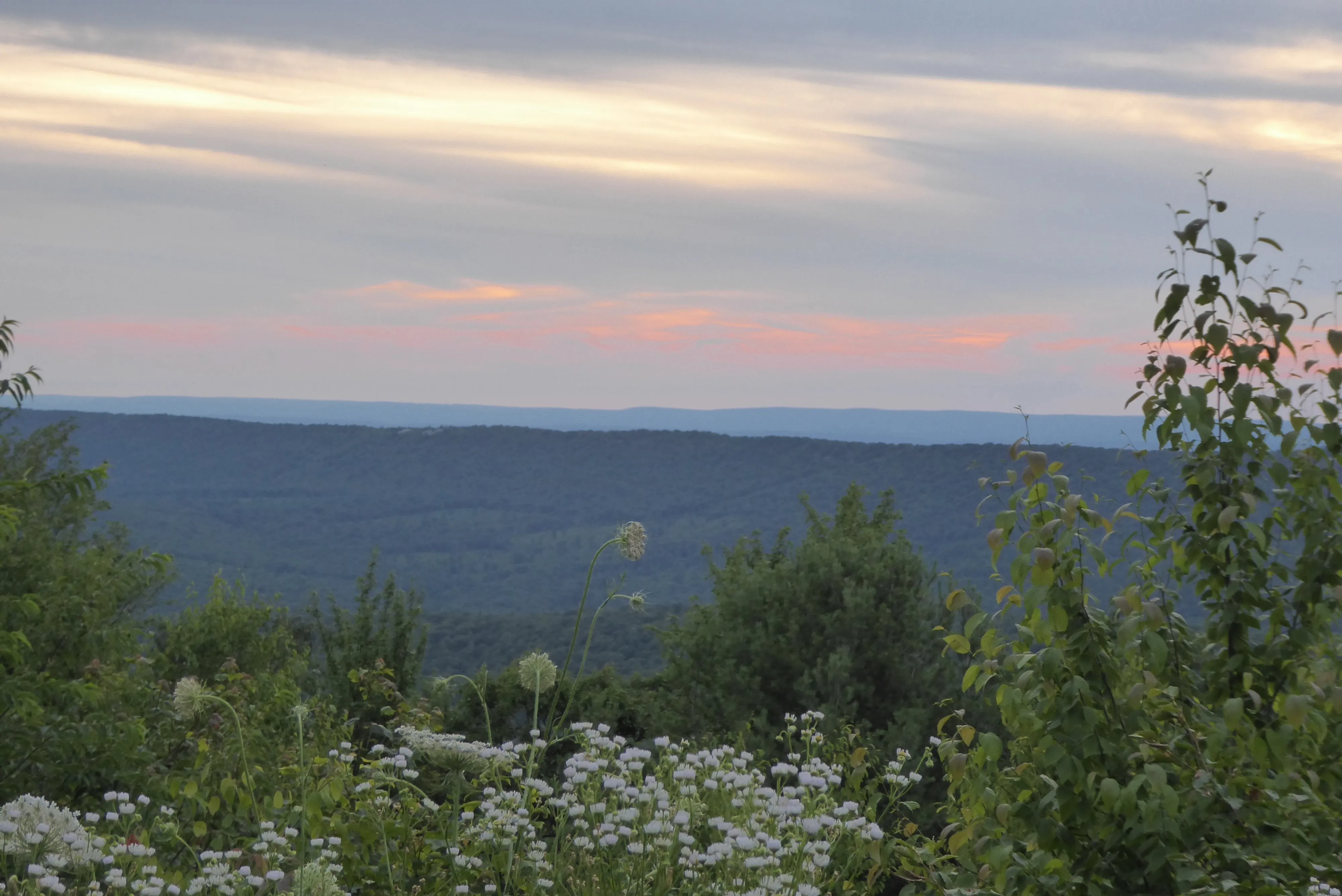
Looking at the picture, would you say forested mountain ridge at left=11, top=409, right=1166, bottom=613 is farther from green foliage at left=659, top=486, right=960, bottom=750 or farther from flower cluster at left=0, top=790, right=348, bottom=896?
flower cluster at left=0, top=790, right=348, bottom=896

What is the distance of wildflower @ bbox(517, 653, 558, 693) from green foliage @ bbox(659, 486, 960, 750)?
12.3m

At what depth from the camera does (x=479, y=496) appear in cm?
14138

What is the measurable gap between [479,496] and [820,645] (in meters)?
127

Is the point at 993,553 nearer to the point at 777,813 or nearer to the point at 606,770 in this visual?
the point at 777,813

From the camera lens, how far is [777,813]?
4551 millimetres

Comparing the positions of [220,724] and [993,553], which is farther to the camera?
[220,724]

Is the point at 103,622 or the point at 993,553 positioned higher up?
the point at 993,553

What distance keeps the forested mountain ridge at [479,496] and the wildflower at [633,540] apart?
68.7m

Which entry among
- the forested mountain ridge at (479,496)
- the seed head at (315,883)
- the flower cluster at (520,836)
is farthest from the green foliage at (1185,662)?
the forested mountain ridge at (479,496)

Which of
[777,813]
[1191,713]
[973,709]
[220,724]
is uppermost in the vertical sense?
[1191,713]

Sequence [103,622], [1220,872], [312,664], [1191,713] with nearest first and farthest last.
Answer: [1220,872]
[1191,713]
[103,622]
[312,664]

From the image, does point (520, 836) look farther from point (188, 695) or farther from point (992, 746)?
point (992, 746)

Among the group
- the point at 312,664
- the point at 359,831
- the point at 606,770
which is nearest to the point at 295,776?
the point at 359,831

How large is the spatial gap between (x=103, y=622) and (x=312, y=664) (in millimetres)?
15074
